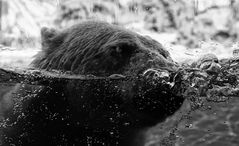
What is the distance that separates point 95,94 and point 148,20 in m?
1.85

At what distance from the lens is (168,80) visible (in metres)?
4.70

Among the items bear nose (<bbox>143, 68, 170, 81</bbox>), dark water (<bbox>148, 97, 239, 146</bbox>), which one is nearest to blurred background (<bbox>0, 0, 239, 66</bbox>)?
bear nose (<bbox>143, 68, 170, 81</bbox>)

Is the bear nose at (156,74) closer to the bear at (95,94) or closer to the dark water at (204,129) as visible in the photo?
the bear at (95,94)

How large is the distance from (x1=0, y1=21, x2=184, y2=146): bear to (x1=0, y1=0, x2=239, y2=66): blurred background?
2.60 feet

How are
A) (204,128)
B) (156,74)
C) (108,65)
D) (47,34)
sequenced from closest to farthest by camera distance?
(156,74) < (108,65) < (47,34) < (204,128)

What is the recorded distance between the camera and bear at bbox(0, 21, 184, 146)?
5.16 metres

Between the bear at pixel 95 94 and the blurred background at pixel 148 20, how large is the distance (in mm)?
791

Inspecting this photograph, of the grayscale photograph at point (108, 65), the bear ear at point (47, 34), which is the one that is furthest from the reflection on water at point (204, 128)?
the bear ear at point (47, 34)

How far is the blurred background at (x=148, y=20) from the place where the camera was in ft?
21.3

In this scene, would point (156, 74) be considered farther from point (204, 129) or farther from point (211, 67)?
point (204, 129)

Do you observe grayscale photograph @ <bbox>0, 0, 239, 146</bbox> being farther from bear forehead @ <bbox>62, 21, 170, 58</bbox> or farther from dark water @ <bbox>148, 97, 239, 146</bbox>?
dark water @ <bbox>148, 97, 239, 146</bbox>

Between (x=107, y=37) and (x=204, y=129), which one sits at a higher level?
(x=107, y=37)

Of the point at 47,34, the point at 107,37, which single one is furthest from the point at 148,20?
the point at 47,34

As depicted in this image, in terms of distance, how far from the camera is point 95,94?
6531 millimetres
